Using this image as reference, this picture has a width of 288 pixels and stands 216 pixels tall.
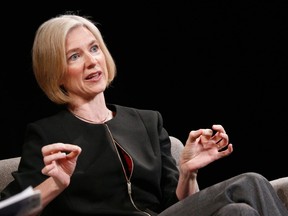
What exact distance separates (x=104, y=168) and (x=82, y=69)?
283mm

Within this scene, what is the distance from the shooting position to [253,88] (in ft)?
8.73

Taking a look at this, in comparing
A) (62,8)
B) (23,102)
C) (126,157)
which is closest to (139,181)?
(126,157)

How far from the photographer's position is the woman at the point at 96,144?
5.70 feet

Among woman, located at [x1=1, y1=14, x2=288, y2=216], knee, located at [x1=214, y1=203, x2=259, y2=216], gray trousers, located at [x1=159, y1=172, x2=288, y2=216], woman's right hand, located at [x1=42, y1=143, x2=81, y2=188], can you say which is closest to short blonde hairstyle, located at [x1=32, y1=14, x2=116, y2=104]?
woman, located at [x1=1, y1=14, x2=288, y2=216]

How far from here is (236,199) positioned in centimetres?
153

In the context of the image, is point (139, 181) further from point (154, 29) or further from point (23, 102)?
point (154, 29)

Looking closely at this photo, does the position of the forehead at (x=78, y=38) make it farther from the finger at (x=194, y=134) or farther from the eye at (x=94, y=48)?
the finger at (x=194, y=134)

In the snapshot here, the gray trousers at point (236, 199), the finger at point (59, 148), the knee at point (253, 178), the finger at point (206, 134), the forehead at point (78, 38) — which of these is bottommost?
the gray trousers at point (236, 199)

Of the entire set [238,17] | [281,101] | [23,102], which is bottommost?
[281,101]

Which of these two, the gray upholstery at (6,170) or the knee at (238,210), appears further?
the gray upholstery at (6,170)

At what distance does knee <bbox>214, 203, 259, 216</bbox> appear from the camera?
4.55 ft

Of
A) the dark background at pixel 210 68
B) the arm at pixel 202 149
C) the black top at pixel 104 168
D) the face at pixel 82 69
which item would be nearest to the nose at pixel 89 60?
the face at pixel 82 69

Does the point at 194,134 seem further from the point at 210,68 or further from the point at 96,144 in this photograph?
the point at 210,68

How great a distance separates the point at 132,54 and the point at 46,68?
2.50 ft
